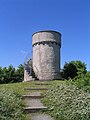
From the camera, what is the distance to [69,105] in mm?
6684

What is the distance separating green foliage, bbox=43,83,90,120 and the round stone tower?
12.5 m

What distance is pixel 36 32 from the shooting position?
21625 mm

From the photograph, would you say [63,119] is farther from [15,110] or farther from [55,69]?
[55,69]

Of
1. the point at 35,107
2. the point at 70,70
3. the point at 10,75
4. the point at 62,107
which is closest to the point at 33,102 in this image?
the point at 35,107

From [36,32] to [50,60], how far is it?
298 cm

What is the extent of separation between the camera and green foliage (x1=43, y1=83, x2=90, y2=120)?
601 cm

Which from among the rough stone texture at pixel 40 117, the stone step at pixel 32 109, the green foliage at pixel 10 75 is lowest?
the rough stone texture at pixel 40 117

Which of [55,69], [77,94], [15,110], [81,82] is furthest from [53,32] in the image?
[15,110]

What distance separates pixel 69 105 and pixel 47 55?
47.3 feet

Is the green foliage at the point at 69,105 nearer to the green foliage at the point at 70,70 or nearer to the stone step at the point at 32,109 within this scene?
the stone step at the point at 32,109

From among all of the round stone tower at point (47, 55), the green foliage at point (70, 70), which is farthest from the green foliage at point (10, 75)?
the round stone tower at point (47, 55)

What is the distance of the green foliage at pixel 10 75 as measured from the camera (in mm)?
28503

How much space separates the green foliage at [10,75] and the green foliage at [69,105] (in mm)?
20700

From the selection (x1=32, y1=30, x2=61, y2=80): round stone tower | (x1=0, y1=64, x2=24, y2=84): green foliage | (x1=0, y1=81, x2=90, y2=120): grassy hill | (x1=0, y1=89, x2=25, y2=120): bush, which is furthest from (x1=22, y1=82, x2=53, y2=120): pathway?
(x1=0, y1=64, x2=24, y2=84): green foliage
